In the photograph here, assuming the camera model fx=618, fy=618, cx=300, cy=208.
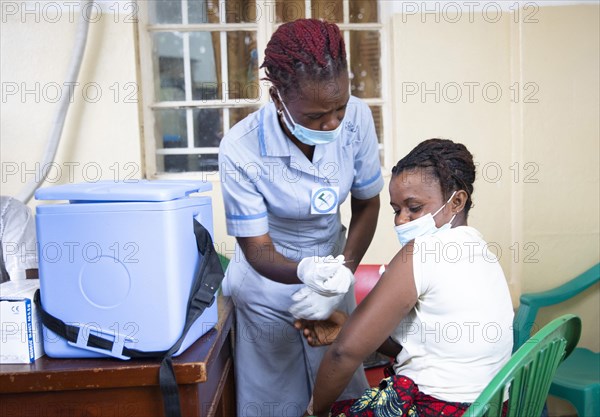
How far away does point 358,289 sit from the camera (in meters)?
2.33

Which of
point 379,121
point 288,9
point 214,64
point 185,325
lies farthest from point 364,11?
point 185,325

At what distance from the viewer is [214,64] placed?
302 cm

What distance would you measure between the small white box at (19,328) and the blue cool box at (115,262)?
0.04 meters

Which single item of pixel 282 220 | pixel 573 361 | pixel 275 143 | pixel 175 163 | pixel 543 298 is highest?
pixel 275 143

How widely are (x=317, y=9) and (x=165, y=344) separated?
2.18 m

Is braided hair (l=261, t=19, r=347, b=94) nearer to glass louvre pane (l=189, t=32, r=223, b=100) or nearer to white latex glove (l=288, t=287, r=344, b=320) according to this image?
white latex glove (l=288, t=287, r=344, b=320)

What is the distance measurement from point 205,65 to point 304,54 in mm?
1642

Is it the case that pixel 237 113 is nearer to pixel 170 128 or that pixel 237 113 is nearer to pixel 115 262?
pixel 170 128

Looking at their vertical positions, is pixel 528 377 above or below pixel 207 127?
below

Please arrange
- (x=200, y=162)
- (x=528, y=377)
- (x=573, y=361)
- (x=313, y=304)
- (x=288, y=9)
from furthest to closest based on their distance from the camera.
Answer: (x=200, y=162) → (x=288, y=9) → (x=573, y=361) → (x=313, y=304) → (x=528, y=377)

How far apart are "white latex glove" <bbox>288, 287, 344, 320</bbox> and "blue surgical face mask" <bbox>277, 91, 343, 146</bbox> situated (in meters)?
0.39

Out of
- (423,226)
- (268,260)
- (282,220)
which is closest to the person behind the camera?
(423,226)

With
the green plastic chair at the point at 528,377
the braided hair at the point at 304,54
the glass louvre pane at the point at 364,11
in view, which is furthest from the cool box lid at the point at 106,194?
the glass louvre pane at the point at 364,11

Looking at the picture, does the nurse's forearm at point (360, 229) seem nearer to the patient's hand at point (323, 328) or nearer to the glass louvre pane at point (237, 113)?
the patient's hand at point (323, 328)
